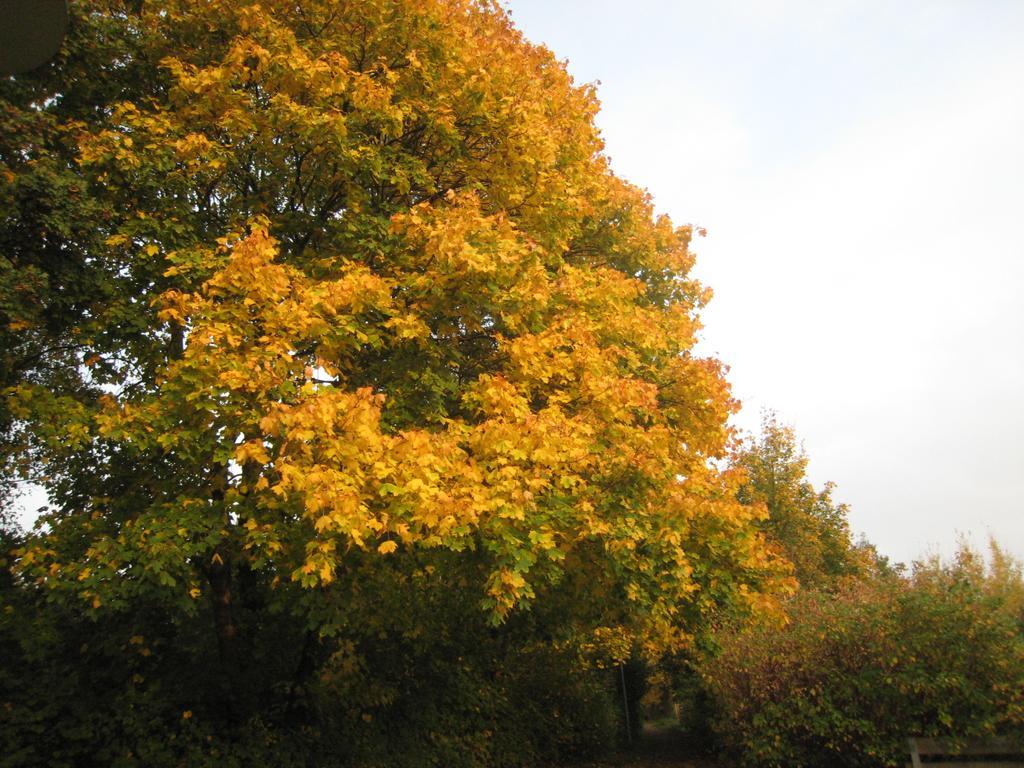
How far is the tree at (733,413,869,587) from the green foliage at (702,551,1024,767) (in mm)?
13569

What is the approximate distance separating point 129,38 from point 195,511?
632cm

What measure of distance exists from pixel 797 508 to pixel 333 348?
20.2 meters

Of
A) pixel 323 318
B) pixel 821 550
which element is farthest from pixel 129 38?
pixel 821 550

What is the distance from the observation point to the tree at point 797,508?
22188 mm

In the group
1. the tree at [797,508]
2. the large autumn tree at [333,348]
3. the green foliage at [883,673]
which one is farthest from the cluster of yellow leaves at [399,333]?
the tree at [797,508]

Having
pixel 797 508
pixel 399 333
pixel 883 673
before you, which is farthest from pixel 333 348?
pixel 797 508

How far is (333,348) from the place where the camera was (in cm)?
668

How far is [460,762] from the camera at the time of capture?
10.4 metres

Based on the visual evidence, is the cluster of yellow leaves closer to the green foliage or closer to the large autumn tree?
the large autumn tree

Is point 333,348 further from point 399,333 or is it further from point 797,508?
point 797,508

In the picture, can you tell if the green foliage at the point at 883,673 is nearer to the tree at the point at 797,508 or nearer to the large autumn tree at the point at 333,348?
the large autumn tree at the point at 333,348

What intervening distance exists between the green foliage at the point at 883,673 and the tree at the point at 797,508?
1357cm

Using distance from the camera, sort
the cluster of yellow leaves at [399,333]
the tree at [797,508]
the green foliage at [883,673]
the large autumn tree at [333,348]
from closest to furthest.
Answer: the cluster of yellow leaves at [399,333], the large autumn tree at [333,348], the green foliage at [883,673], the tree at [797,508]

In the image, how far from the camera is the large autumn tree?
19.3ft
